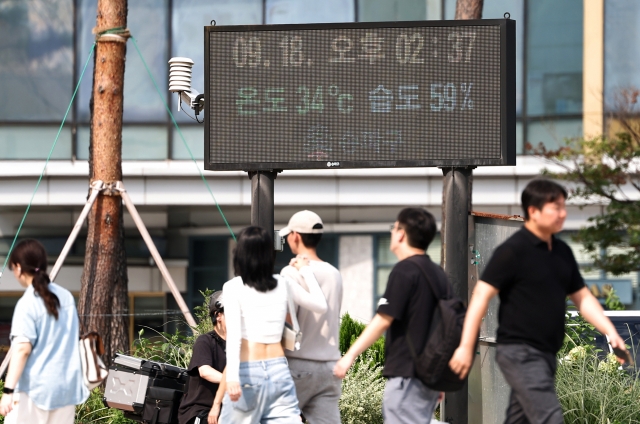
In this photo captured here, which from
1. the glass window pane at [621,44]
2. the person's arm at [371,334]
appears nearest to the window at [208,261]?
the glass window pane at [621,44]

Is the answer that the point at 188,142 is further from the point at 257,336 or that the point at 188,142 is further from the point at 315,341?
the point at 257,336

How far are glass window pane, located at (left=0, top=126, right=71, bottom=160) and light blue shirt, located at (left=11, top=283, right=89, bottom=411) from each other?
13.3m

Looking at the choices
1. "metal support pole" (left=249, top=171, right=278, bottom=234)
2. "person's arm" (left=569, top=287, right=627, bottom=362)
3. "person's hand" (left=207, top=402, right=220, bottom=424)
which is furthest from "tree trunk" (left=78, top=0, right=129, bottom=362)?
"person's arm" (left=569, top=287, right=627, bottom=362)

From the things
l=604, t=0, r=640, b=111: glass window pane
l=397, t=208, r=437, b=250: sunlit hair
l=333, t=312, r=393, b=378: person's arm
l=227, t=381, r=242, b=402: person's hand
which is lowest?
l=227, t=381, r=242, b=402: person's hand

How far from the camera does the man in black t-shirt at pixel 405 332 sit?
4875mm

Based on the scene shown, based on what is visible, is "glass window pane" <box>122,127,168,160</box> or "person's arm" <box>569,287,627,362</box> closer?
"person's arm" <box>569,287,627,362</box>

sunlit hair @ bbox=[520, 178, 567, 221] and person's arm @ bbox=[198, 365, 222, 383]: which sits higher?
sunlit hair @ bbox=[520, 178, 567, 221]

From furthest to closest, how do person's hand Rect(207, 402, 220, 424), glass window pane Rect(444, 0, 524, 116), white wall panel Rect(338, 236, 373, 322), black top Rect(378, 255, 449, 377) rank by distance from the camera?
white wall panel Rect(338, 236, 373, 322) < glass window pane Rect(444, 0, 524, 116) < person's hand Rect(207, 402, 220, 424) < black top Rect(378, 255, 449, 377)

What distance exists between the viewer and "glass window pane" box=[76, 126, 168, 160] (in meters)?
18.1

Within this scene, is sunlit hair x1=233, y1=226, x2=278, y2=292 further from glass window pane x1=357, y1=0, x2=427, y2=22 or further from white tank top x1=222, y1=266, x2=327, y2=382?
glass window pane x1=357, y1=0, x2=427, y2=22

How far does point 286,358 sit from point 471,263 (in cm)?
269

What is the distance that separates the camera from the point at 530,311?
4789mm

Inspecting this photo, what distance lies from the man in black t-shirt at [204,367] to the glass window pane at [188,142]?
1190 cm

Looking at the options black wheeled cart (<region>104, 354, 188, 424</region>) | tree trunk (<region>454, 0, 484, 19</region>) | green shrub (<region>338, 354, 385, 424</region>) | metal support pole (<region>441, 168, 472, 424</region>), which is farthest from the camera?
tree trunk (<region>454, 0, 484, 19</region>)
